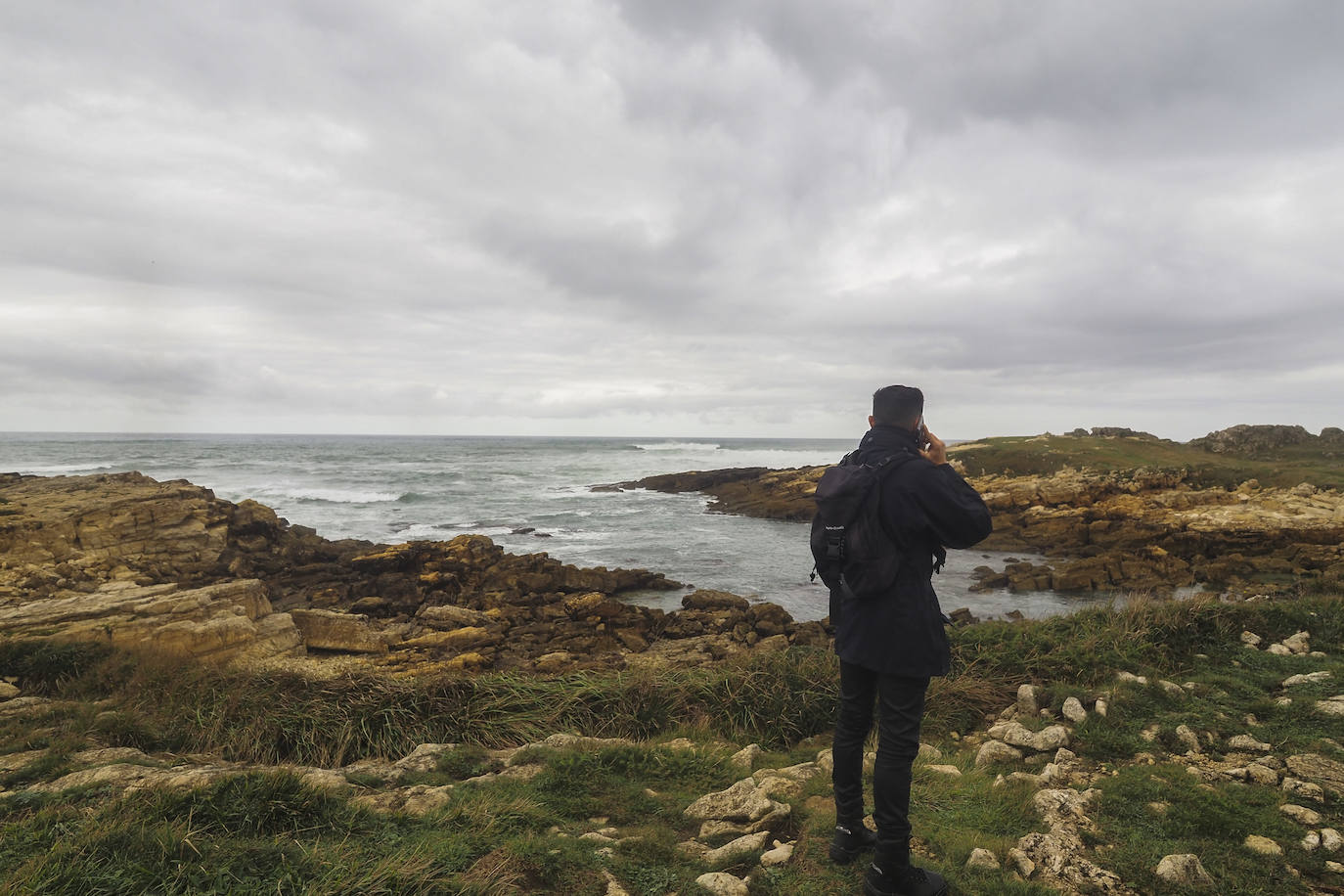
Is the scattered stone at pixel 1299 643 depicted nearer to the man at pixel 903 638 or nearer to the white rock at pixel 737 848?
the man at pixel 903 638

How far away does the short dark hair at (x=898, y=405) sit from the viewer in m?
3.17

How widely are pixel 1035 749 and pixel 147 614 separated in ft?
32.8

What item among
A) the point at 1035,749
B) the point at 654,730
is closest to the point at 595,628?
the point at 654,730

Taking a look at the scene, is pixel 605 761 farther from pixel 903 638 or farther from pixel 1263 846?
pixel 1263 846

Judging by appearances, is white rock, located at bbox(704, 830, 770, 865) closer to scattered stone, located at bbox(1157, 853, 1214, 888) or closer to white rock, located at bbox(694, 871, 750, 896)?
white rock, located at bbox(694, 871, 750, 896)

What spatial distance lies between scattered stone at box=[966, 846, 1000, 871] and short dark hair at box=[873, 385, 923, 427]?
2.14m

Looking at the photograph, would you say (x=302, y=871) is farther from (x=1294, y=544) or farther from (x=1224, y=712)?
(x=1294, y=544)

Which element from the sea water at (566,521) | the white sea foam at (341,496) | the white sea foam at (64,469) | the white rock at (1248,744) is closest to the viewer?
the white rock at (1248,744)

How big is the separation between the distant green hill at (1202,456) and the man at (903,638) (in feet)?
91.4

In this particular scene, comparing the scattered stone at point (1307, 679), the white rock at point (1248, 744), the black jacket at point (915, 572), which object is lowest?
the white rock at point (1248, 744)

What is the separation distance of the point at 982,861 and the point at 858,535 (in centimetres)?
173

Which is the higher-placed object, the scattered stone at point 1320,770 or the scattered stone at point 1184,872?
the scattered stone at point 1320,770

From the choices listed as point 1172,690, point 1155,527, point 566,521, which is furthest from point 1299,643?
point 566,521

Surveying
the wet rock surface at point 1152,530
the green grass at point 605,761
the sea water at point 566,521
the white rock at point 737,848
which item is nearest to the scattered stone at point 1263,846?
the green grass at point 605,761
